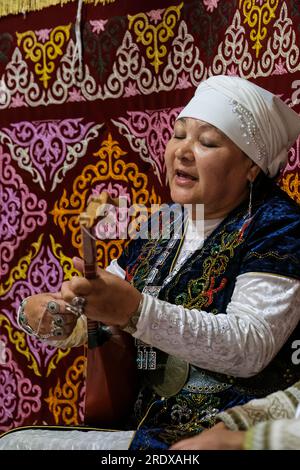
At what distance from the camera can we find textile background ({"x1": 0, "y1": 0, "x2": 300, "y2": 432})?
8.52 ft

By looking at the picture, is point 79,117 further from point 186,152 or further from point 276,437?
point 276,437

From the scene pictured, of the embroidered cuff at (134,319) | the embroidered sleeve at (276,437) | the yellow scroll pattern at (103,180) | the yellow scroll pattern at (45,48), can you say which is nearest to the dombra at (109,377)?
the embroidered cuff at (134,319)

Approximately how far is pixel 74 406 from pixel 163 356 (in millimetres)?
1166

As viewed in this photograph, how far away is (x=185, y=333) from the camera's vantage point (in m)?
1.73

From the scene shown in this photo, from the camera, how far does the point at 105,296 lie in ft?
5.43

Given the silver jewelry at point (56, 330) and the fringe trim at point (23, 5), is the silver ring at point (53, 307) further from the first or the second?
the fringe trim at point (23, 5)

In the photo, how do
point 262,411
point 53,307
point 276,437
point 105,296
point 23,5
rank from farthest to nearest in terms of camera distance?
point 23,5 → point 53,307 → point 105,296 → point 262,411 → point 276,437

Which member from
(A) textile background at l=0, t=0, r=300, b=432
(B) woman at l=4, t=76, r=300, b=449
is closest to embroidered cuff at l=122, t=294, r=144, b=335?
(B) woman at l=4, t=76, r=300, b=449

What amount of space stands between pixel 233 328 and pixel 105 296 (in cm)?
30

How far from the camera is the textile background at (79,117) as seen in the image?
2.60m

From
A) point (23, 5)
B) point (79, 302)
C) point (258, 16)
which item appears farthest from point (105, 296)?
point (23, 5)
